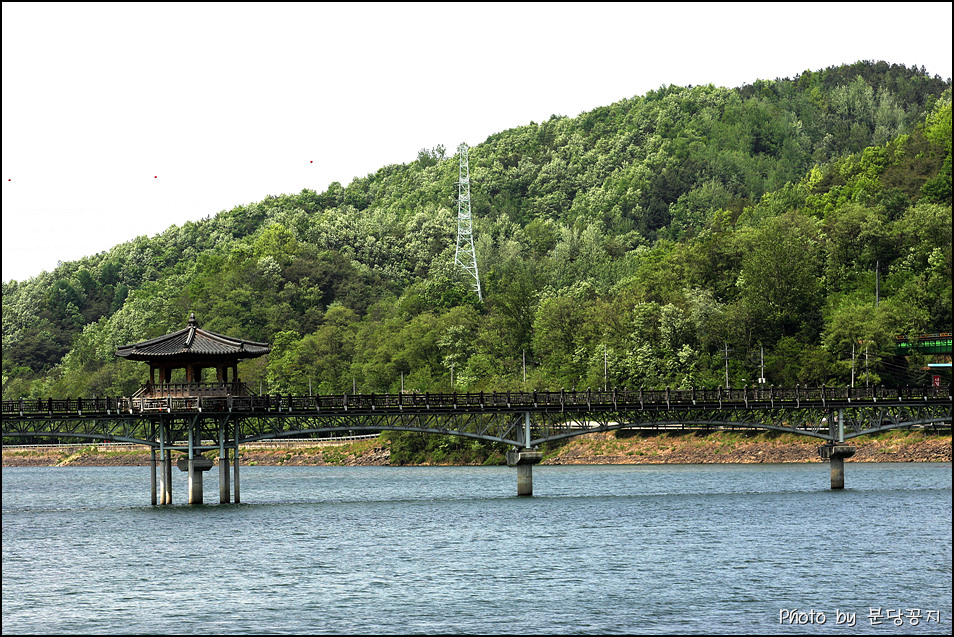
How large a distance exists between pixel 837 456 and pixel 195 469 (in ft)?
158

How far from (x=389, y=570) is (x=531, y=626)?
15.5m

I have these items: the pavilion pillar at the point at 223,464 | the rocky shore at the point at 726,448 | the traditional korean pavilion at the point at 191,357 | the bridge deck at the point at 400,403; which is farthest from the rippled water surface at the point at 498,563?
the rocky shore at the point at 726,448

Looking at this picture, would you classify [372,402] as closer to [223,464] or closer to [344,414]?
[344,414]

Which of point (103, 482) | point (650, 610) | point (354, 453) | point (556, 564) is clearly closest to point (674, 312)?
point (354, 453)

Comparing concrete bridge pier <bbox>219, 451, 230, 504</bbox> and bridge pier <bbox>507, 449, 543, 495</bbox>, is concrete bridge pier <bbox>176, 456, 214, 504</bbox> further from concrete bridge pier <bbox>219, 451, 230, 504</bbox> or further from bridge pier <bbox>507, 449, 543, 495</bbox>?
bridge pier <bbox>507, 449, 543, 495</bbox>

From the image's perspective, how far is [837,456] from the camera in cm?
9819

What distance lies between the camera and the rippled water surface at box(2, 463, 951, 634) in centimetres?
4900

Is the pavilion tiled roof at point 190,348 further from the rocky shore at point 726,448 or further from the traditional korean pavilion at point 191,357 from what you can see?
the rocky shore at point 726,448

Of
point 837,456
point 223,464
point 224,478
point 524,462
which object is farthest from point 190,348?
point 837,456

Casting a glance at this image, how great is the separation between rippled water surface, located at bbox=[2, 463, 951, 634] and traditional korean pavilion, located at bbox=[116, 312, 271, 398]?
828 cm

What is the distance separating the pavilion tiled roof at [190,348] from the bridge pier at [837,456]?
44312 millimetres

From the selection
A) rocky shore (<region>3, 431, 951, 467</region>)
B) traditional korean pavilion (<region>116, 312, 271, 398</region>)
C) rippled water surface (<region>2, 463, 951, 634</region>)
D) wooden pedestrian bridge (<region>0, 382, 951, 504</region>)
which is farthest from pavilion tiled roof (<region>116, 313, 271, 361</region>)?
rocky shore (<region>3, 431, 951, 467</region>)

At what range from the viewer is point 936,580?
56375 mm

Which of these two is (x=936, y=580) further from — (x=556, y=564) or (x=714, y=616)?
(x=556, y=564)
